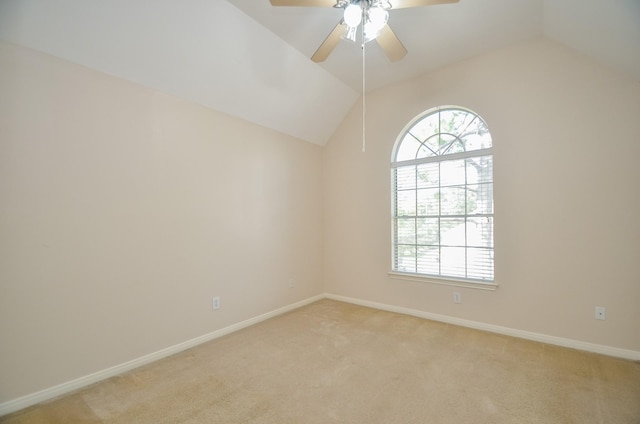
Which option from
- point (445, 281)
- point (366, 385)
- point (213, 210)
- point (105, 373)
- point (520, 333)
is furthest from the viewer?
point (445, 281)

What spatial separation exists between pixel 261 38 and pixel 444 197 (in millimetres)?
2638

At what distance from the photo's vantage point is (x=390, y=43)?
2027 millimetres

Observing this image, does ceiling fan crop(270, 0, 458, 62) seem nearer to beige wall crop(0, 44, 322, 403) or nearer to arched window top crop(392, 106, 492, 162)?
beige wall crop(0, 44, 322, 403)

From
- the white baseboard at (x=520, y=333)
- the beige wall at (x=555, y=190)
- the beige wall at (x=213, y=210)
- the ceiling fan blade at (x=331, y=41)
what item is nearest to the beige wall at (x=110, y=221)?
the beige wall at (x=213, y=210)

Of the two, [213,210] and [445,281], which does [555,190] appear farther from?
[213,210]

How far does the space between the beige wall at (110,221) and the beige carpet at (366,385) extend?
333mm

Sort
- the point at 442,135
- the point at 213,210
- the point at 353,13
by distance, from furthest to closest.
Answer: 1. the point at 442,135
2. the point at 213,210
3. the point at 353,13

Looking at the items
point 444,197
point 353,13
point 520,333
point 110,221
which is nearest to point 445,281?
point 520,333

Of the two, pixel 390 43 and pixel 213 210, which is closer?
pixel 390 43

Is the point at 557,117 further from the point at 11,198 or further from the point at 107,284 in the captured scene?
the point at 11,198

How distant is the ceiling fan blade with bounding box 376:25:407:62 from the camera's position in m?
1.91

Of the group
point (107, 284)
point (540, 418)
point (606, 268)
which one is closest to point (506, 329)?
point (606, 268)

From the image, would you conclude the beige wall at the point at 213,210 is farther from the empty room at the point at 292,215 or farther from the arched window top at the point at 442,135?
the arched window top at the point at 442,135

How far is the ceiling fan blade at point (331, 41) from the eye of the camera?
75.7 inches
